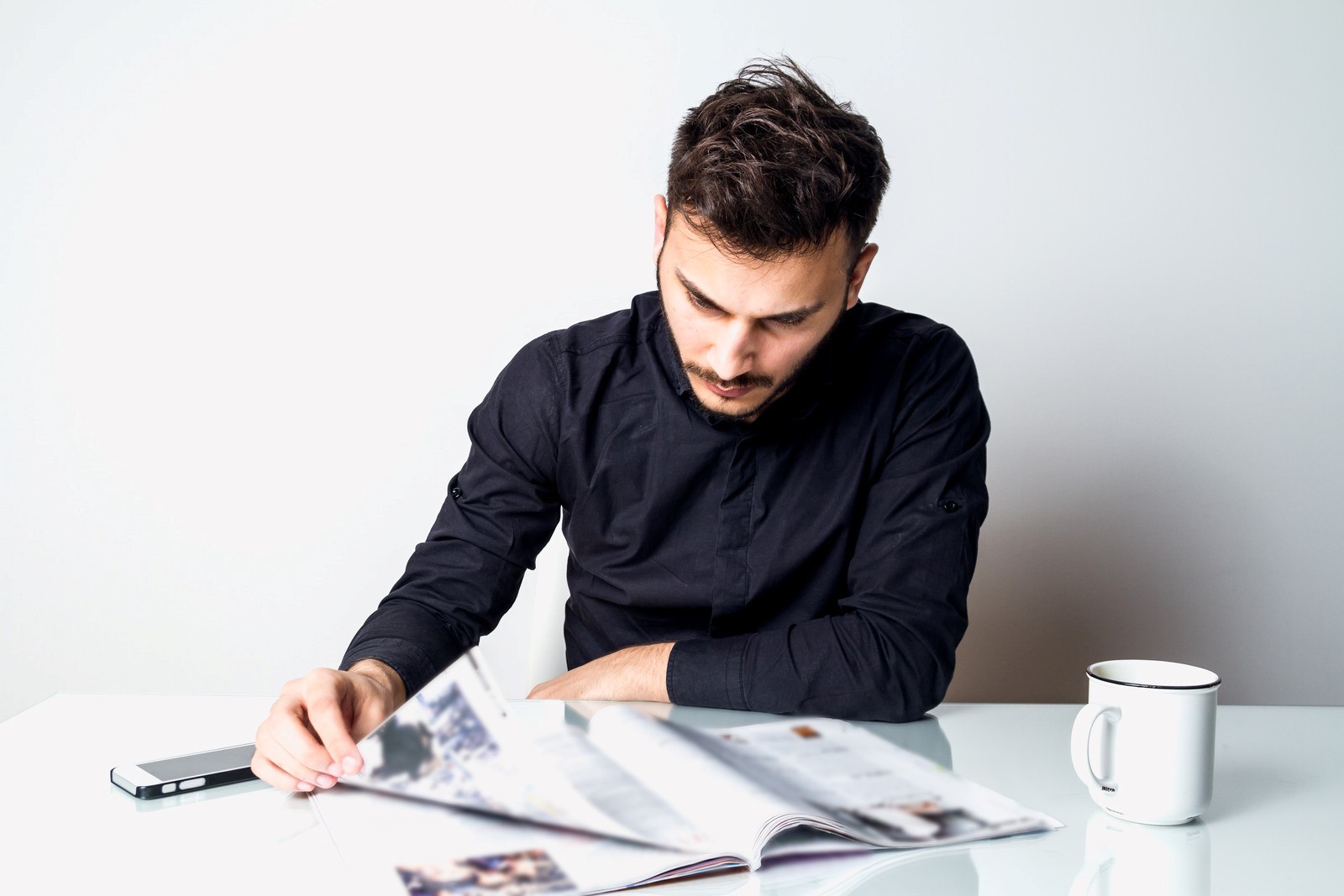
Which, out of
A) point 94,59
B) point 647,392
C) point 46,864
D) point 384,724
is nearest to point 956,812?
point 384,724

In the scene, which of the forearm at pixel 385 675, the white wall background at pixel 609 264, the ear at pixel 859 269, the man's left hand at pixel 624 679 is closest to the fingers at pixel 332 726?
the forearm at pixel 385 675

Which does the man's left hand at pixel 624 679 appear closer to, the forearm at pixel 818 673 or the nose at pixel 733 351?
the forearm at pixel 818 673

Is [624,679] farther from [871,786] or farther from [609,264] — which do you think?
[609,264]

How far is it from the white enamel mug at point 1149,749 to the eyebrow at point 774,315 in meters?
0.53

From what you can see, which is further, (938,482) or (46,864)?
(938,482)

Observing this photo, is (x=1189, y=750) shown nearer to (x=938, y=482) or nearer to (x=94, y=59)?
(x=938, y=482)

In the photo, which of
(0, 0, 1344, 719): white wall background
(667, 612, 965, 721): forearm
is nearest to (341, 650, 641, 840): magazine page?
(667, 612, 965, 721): forearm

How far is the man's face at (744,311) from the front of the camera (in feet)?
3.89

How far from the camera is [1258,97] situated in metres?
2.17

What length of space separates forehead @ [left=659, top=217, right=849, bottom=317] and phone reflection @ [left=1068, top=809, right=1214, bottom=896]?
595 millimetres

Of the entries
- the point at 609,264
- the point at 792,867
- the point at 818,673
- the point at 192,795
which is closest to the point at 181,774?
the point at 192,795

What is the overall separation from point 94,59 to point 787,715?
1.98m

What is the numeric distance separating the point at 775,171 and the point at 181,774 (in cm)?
81

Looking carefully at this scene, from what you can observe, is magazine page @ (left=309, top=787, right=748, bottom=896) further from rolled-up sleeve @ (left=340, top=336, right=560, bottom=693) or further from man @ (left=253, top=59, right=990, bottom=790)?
rolled-up sleeve @ (left=340, top=336, right=560, bottom=693)
